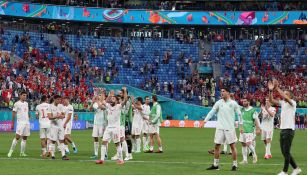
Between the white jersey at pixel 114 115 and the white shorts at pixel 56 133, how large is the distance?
11.3 ft

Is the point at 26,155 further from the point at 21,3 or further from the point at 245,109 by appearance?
the point at 21,3

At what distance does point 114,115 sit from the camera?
26.3 meters

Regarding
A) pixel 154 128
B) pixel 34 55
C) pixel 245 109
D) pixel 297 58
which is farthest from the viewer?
pixel 297 58

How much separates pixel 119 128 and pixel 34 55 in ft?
167

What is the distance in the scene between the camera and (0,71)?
212ft

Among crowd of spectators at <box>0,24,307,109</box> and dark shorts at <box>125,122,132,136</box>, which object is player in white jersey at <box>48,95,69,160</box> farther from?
crowd of spectators at <box>0,24,307,109</box>

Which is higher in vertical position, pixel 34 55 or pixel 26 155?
pixel 34 55

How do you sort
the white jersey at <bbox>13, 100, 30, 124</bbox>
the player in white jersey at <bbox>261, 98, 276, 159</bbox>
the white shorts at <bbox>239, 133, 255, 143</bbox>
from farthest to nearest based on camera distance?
1. the player in white jersey at <bbox>261, 98, 276, 159</bbox>
2. the white jersey at <bbox>13, 100, 30, 124</bbox>
3. the white shorts at <bbox>239, 133, 255, 143</bbox>

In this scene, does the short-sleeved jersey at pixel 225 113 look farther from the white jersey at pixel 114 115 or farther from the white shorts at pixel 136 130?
the white shorts at pixel 136 130

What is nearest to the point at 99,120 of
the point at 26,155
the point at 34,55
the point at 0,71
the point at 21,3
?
the point at 26,155

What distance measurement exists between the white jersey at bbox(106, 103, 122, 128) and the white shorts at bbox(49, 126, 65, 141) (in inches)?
135

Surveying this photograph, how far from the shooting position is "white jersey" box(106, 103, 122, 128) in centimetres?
2627

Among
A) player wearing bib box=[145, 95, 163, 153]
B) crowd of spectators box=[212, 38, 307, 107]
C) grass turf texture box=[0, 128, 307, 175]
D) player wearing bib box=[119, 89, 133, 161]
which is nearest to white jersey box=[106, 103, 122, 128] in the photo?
grass turf texture box=[0, 128, 307, 175]

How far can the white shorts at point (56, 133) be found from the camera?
28953mm
